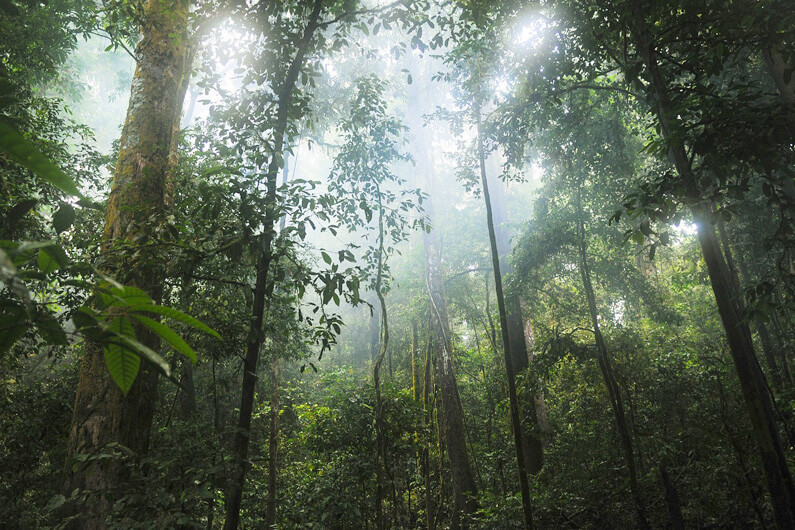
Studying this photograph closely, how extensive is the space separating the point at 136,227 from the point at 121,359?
2050 mm

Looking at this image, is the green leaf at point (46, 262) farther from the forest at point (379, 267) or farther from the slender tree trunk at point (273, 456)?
the slender tree trunk at point (273, 456)

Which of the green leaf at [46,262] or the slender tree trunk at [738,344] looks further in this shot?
the slender tree trunk at [738,344]

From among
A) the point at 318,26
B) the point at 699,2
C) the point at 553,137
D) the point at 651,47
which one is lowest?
the point at 651,47

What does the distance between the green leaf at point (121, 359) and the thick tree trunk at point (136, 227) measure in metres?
1.71

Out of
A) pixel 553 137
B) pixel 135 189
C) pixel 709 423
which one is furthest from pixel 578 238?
pixel 135 189

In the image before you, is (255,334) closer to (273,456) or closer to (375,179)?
(375,179)

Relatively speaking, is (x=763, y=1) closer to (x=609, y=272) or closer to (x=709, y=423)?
(x=709, y=423)

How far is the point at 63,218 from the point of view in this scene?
90 cm

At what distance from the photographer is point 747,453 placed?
4363 millimetres

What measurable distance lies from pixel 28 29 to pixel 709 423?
8.94 metres

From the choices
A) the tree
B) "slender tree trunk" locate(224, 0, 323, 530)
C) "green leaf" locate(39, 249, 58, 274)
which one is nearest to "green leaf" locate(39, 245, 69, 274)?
"green leaf" locate(39, 249, 58, 274)

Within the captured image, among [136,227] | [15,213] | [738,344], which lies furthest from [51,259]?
[738,344]

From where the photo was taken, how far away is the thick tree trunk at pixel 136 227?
2.57 meters

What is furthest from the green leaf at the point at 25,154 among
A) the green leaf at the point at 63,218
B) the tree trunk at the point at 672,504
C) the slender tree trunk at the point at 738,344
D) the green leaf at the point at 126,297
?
the tree trunk at the point at 672,504
